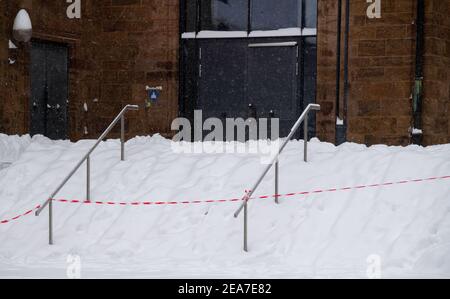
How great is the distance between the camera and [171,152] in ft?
47.5

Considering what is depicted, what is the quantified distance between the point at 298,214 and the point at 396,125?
4.70 meters

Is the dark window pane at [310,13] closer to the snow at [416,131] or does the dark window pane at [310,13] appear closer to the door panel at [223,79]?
the door panel at [223,79]

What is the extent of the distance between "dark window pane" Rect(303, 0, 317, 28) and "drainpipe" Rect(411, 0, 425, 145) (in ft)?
6.78

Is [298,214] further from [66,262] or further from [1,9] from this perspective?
[1,9]

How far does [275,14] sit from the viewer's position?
16.9 m

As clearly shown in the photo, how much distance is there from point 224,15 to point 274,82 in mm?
1796

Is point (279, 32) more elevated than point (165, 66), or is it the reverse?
point (279, 32)

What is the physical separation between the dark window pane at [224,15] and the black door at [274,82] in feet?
1.87

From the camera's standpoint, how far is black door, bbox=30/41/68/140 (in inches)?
670

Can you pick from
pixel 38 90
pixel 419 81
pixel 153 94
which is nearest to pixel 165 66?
pixel 153 94

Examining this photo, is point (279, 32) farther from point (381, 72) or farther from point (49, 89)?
point (49, 89)

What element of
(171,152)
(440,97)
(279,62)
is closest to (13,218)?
(171,152)

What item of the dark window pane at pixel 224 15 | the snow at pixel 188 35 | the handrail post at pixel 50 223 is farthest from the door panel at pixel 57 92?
the handrail post at pixel 50 223

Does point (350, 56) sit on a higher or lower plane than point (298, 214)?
higher
